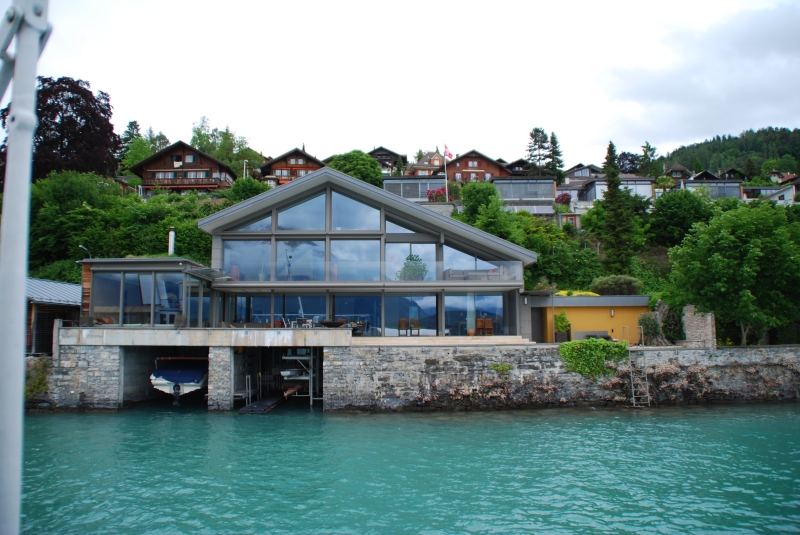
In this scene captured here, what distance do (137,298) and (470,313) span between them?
13.2 metres

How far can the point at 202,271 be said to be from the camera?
2067cm

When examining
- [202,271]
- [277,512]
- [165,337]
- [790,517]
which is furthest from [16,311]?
[202,271]

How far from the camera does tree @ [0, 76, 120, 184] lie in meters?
38.6

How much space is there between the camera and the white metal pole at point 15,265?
2.77 meters

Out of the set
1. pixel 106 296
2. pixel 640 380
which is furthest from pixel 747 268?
pixel 106 296

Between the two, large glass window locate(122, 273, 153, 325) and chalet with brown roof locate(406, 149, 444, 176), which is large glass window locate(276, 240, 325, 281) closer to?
large glass window locate(122, 273, 153, 325)

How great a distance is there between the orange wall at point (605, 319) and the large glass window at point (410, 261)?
6354 mm

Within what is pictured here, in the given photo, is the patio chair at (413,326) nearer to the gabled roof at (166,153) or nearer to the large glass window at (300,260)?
the large glass window at (300,260)

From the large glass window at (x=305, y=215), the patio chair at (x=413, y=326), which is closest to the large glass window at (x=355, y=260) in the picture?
the large glass window at (x=305, y=215)

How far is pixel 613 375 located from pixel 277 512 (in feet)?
44.3

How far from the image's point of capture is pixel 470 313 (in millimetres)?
23750

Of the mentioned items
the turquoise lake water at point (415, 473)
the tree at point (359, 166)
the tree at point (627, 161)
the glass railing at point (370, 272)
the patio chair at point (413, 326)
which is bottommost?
the turquoise lake water at point (415, 473)

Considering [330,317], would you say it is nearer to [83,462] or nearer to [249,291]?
[249,291]

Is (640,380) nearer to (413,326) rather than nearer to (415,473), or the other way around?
(413,326)
